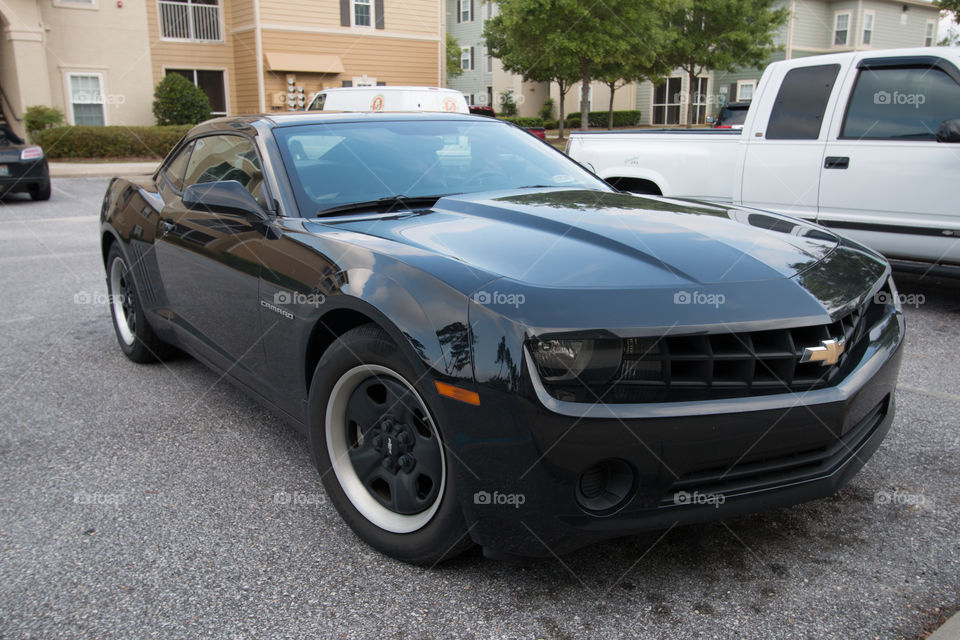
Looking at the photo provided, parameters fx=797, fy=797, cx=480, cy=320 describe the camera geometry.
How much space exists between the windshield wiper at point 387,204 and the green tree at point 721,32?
3104cm

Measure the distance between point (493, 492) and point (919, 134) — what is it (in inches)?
210

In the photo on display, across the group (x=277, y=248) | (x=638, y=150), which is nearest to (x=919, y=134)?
(x=638, y=150)

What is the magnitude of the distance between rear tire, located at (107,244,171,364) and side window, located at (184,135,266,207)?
0.91 m

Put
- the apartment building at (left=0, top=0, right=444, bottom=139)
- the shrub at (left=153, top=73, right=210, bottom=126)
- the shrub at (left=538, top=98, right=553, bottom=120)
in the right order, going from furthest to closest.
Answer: the shrub at (left=538, top=98, right=553, bottom=120) < the shrub at (left=153, top=73, right=210, bottom=126) < the apartment building at (left=0, top=0, right=444, bottom=139)

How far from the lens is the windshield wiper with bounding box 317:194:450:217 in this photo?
3334mm

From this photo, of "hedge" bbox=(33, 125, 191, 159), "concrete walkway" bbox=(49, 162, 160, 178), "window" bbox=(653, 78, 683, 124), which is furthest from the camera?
"window" bbox=(653, 78, 683, 124)

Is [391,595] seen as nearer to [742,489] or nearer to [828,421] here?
[742,489]

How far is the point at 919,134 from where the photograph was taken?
6.05m

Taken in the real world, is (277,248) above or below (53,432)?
above

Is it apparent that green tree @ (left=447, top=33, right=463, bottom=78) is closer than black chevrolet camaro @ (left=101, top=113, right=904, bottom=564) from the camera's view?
No

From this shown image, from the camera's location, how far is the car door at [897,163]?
5938 mm

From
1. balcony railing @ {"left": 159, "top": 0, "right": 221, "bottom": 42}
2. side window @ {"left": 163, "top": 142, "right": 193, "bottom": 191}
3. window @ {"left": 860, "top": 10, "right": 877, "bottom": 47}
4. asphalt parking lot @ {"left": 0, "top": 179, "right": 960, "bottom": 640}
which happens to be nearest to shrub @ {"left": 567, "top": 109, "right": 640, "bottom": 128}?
window @ {"left": 860, "top": 10, "right": 877, "bottom": 47}

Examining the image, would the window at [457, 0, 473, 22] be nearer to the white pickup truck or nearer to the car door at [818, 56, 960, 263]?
the white pickup truck

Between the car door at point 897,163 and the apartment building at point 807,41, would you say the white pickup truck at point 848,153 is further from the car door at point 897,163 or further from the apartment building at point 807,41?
the apartment building at point 807,41
